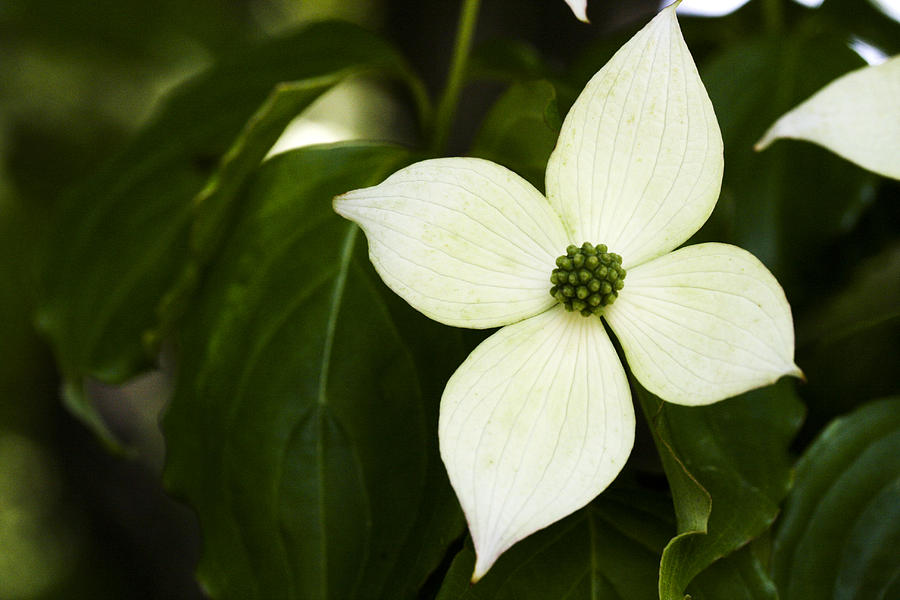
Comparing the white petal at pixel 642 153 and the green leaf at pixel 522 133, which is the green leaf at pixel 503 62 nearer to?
the green leaf at pixel 522 133

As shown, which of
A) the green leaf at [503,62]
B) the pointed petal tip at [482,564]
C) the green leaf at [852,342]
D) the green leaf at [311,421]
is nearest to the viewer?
the pointed petal tip at [482,564]

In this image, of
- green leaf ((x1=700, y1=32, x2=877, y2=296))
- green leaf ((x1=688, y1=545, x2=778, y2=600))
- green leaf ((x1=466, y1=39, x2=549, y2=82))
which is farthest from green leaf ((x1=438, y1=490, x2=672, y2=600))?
green leaf ((x1=466, y1=39, x2=549, y2=82))

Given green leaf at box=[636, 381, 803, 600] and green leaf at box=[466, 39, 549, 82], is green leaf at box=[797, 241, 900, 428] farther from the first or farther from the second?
green leaf at box=[466, 39, 549, 82]

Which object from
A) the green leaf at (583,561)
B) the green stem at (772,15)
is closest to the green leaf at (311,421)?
the green leaf at (583,561)

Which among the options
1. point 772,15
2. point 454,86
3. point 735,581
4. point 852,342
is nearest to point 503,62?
point 454,86

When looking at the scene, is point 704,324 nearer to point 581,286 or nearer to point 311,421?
point 581,286

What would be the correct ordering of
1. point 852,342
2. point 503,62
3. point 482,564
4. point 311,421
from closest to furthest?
point 482,564 < point 311,421 < point 852,342 < point 503,62

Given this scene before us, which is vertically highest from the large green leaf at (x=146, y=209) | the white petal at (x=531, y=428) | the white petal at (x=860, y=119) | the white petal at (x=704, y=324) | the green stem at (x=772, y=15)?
the white petal at (x=860, y=119)
